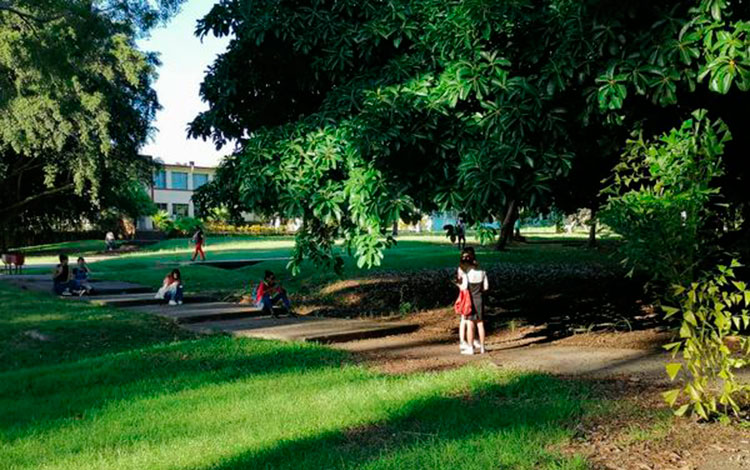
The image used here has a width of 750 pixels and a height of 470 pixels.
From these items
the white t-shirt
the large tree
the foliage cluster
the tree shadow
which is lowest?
the tree shadow

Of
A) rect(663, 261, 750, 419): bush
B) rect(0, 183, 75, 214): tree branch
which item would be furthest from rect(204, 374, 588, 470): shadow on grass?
rect(0, 183, 75, 214): tree branch

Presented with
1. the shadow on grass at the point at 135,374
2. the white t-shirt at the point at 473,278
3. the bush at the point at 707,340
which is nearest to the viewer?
the bush at the point at 707,340

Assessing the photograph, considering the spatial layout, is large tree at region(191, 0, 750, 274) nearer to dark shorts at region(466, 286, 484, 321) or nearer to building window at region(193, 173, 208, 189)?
dark shorts at region(466, 286, 484, 321)

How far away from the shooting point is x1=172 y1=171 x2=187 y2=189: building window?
7594 centimetres

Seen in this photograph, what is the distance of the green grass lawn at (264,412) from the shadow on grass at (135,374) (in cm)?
2

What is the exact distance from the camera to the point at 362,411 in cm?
551

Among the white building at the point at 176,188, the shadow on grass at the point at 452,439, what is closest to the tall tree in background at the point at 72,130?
the shadow on grass at the point at 452,439

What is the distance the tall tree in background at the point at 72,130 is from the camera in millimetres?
25942

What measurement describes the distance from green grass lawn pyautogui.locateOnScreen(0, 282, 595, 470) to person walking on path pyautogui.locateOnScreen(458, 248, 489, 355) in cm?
111

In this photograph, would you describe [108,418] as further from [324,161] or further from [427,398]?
[324,161]

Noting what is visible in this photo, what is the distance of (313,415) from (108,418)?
5.80 ft

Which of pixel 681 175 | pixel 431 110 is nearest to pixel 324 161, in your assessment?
pixel 431 110

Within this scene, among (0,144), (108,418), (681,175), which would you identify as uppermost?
(0,144)

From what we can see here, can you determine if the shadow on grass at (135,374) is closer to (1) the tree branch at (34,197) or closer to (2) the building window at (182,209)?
(1) the tree branch at (34,197)
